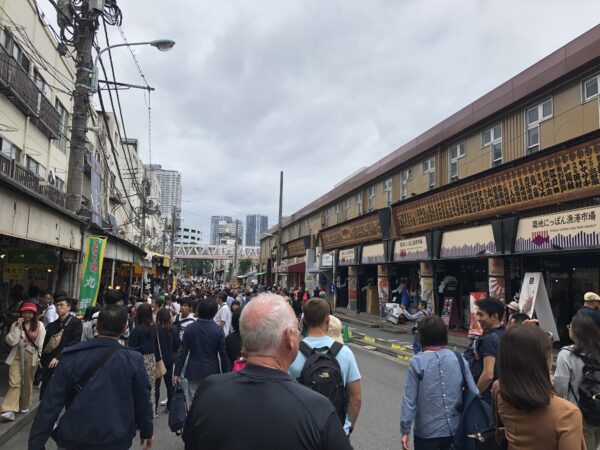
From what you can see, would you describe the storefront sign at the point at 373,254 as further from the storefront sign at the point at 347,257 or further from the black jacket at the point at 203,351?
the black jacket at the point at 203,351

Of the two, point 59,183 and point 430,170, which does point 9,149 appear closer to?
point 59,183

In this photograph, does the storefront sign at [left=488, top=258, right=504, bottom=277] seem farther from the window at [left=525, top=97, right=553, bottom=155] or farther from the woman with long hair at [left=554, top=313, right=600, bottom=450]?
the woman with long hair at [left=554, top=313, right=600, bottom=450]

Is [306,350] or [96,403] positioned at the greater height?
[306,350]

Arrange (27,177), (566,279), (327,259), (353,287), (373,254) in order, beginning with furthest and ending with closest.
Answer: (327,259), (353,287), (373,254), (566,279), (27,177)

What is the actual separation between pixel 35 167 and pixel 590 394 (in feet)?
63.2

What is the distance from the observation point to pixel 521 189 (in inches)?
514

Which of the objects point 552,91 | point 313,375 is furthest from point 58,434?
point 552,91

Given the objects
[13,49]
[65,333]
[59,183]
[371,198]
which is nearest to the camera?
[65,333]

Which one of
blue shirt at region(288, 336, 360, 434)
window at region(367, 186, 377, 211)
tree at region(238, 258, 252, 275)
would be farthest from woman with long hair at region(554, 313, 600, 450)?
tree at region(238, 258, 252, 275)

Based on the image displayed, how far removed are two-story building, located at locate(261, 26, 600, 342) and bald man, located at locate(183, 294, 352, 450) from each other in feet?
36.2

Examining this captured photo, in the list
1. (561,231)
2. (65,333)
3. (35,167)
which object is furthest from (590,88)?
(35,167)

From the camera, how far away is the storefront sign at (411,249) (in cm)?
1870

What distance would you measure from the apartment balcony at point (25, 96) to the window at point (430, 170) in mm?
15250

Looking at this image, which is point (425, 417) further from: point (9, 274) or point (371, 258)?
point (371, 258)
